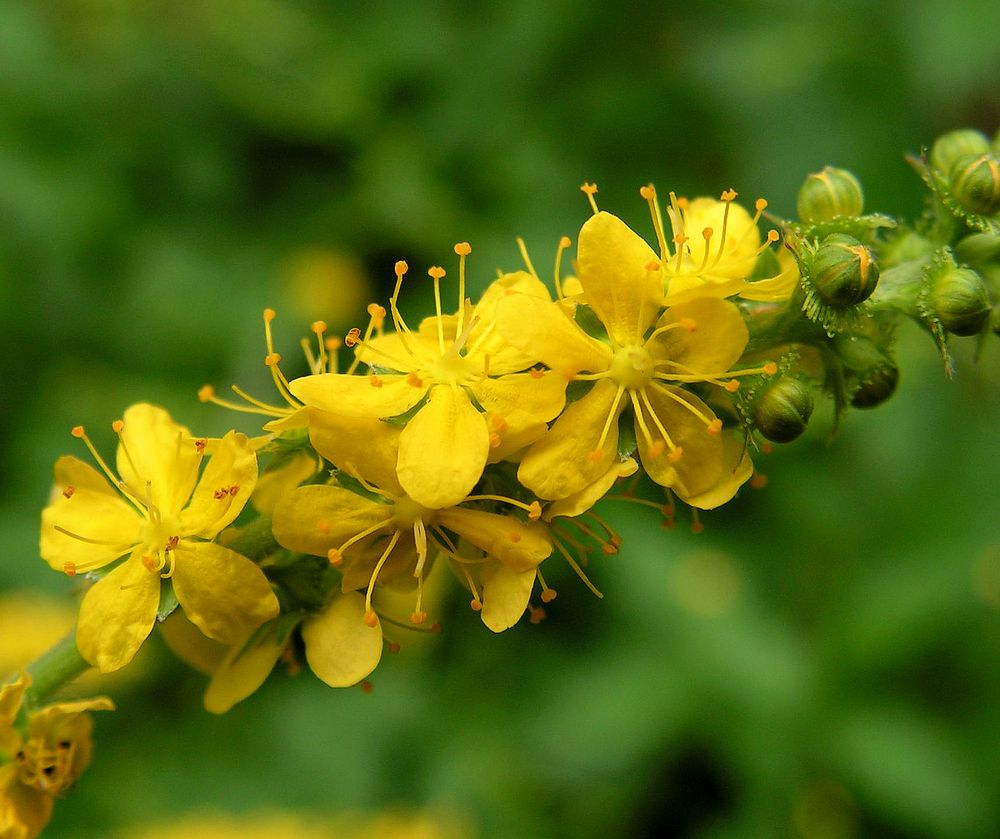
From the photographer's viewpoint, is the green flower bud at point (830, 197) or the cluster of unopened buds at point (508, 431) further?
the green flower bud at point (830, 197)

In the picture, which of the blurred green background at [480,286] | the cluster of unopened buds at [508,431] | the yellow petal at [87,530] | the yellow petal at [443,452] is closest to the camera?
the yellow petal at [443,452]

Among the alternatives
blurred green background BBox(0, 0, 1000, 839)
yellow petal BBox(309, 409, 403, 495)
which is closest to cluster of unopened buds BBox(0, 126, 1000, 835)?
yellow petal BBox(309, 409, 403, 495)

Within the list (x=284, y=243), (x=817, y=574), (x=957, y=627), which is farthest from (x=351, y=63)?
(x=957, y=627)

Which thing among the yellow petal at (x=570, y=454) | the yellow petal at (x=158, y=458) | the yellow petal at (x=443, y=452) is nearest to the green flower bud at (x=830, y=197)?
the yellow petal at (x=570, y=454)

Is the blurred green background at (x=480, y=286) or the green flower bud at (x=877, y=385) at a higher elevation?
the green flower bud at (x=877, y=385)

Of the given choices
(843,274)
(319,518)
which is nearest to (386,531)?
(319,518)

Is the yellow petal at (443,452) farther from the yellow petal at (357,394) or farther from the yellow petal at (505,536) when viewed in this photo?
the yellow petal at (505,536)
